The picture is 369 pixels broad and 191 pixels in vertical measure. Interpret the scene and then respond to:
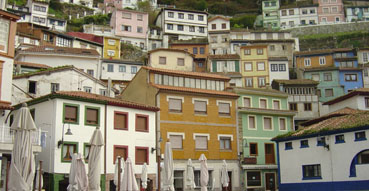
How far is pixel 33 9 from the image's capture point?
8700cm

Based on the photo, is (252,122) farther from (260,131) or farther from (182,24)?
(182,24)

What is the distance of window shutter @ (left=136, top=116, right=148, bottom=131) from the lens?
117 feet

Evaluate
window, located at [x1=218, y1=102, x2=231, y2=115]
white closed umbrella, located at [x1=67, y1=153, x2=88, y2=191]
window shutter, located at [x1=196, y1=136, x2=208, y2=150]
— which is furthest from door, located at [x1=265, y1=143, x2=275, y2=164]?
white closed umbrella, located at [x1=67, y1=153, x2=88, y2=191]

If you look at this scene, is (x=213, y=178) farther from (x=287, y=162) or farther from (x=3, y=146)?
(x=3, y=146)

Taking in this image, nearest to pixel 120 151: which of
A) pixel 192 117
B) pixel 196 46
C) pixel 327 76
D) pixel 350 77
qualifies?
pixel 192 117

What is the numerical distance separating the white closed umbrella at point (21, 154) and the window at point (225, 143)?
82.6 feet

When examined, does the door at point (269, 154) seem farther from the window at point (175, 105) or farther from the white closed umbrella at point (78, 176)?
the white closed umbrella at point (78, 176)

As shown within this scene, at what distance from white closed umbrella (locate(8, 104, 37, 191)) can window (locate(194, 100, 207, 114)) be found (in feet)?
77.0

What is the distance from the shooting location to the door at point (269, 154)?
43781mm

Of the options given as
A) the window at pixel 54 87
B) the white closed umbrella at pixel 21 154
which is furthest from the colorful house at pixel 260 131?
the white closed umbrella at pixel 21 154

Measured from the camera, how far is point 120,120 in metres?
34.6

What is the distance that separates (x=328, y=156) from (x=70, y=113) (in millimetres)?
20184

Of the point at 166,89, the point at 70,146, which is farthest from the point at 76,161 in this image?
the point at 166,89

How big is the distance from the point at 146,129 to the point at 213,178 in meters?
7.60
